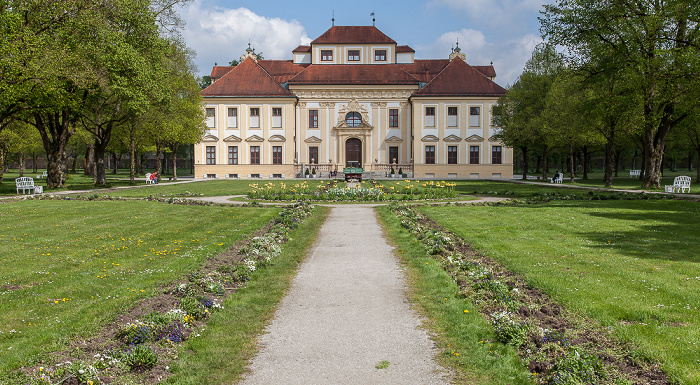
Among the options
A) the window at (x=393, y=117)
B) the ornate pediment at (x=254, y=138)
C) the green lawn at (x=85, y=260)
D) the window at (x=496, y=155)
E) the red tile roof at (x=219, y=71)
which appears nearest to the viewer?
the green lawn at (x=85, y=260)

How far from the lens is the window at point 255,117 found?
61.8 meters

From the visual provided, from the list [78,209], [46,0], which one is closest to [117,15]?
[46,0]

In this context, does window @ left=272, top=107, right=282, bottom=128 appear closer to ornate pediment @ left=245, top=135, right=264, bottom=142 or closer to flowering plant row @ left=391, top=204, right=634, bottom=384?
ornate pediment @ left=245, top=135, right=264, bottom=142

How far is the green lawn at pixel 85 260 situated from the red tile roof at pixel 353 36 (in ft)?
164

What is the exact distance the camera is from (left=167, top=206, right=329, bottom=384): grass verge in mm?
4992

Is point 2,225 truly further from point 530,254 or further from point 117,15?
point 117,15

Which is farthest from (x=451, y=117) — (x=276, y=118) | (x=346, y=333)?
(x=346, y=333)

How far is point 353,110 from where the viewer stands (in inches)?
2454

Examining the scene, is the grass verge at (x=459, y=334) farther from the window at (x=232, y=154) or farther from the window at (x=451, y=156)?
the window at (x=232, y=154)

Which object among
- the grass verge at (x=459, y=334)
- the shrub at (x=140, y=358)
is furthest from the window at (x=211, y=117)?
the shrub at (x=140, y=358)

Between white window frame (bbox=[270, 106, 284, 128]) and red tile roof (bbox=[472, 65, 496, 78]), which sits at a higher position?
red tile roof (bbox=[472, 65, 496, 78])

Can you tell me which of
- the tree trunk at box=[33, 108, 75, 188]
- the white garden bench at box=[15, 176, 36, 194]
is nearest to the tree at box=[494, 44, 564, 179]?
the tree trunk at box=[33, 108, 75, 188]

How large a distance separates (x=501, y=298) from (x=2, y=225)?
50.8ft

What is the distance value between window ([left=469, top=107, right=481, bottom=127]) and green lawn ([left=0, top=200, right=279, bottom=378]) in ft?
152
